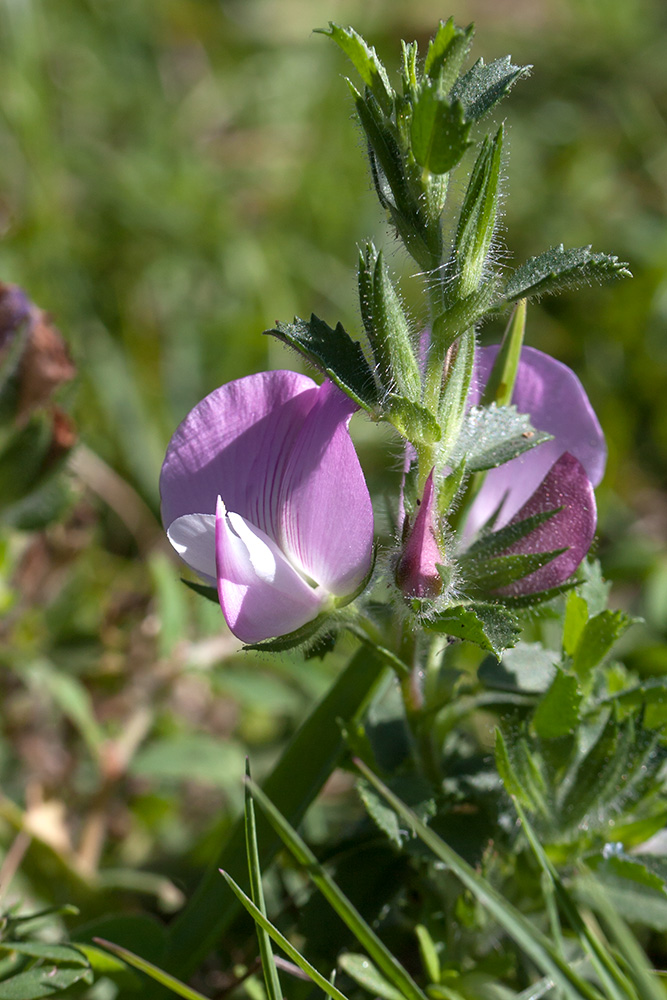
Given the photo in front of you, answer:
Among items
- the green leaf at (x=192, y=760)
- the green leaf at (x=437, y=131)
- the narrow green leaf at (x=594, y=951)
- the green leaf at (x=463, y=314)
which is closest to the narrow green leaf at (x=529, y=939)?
the narrow green leaf at (x=594, y=951)

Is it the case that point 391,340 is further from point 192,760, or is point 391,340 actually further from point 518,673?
point 192,760

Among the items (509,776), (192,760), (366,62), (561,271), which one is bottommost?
(192,760)

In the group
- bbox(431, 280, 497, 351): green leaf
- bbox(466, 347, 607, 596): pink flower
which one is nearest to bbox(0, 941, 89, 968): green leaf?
bbox(466, 347, 607, 596): pink flower

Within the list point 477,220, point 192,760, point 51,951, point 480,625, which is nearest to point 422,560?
point 480,625

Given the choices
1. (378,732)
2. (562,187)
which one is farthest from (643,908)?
(562,187)

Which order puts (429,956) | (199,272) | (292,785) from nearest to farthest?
(429,956) → (292,785) → (199,272)

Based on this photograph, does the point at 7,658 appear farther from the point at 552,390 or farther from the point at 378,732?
the point at 552,390
